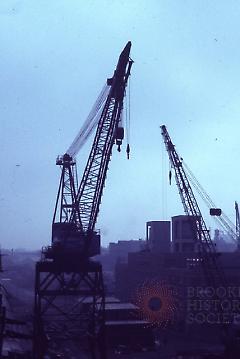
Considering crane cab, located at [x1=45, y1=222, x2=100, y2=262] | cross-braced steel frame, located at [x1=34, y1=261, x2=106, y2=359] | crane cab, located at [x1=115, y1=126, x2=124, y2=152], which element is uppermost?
crane cab, located at [x1=115, y1=126, x2=124, y2=152]

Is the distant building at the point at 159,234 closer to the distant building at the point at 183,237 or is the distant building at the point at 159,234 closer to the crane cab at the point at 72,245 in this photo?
the distant building at the point at 183,237

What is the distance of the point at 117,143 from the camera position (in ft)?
152

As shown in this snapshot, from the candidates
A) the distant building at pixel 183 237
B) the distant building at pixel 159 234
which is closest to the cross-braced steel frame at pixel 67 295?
the distant building at pixel 183 237

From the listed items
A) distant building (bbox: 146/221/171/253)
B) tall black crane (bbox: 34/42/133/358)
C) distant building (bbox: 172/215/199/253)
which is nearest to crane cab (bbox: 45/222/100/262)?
tall black crane (bbox: 34/42/133/358)

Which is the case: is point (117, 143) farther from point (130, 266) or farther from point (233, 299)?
point (130, 266)

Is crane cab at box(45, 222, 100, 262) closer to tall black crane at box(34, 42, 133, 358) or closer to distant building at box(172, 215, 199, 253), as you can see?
tall black crane at box(34, 42, 133, 358)

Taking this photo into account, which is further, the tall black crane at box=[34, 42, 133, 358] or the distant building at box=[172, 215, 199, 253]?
the distant building at box=[172, 215, 199, 253]

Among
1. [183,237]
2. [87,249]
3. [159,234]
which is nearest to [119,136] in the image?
[87,249]

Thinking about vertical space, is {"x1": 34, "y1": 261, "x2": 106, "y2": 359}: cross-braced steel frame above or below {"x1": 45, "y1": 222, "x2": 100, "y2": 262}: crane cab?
below

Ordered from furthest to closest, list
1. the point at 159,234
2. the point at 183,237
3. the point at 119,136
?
the point at 159,234, the point at 183,237, the point at 119,136

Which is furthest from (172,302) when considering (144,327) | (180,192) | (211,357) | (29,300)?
(29,300)

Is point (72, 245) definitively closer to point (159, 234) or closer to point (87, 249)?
point (87, 249)

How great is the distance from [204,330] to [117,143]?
3642 cm

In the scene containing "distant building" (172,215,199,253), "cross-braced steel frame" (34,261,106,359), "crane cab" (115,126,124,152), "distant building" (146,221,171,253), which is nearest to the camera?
"cross-braced steel frame" (34,261,106,359)
